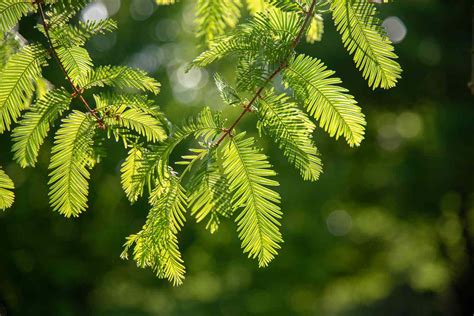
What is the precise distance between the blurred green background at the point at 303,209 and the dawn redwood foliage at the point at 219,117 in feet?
24.5

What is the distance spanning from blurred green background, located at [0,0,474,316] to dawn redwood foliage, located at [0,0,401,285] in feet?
24.5

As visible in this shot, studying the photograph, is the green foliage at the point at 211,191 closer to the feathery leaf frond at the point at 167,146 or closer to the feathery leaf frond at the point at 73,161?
the feathery leaf frond at the point at 167,146

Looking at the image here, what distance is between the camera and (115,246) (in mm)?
8617

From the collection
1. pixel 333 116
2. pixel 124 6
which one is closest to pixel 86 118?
pixel 333 116

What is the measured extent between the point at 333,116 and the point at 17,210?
7868mm

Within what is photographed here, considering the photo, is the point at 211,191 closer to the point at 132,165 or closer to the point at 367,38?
the point at 132,165

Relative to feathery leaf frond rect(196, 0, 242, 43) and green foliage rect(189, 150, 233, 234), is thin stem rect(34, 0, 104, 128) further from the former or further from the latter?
feathery leaf frond rect(196, 0, 242, 43)

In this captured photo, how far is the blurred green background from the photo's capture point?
339 inches

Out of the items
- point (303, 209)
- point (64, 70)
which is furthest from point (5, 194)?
point (303, 209)

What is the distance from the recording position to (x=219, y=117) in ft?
3.66

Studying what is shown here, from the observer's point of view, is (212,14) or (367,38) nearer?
(367,38)

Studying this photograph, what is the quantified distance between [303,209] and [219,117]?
800cm

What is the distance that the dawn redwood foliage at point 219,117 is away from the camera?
108 cm

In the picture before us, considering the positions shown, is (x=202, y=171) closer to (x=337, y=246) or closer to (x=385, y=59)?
(x=385, y=59)
